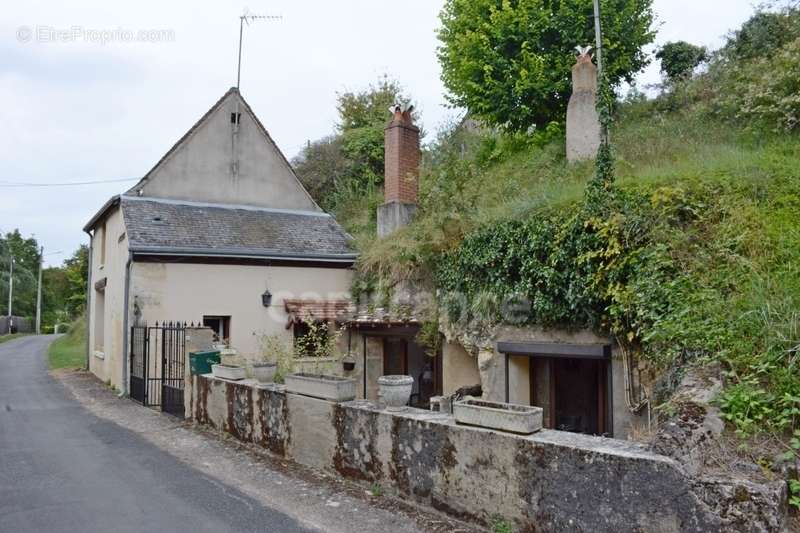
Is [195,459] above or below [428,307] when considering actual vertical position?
below

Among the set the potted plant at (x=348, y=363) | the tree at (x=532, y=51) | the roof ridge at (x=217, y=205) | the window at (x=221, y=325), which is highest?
the tree at (x=532, y=51)

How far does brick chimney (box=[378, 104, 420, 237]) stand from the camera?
13.9 m

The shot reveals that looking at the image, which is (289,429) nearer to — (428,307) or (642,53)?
(428,307)

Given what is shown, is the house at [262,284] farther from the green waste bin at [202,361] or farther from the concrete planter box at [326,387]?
the concrete planter box at [326,387]

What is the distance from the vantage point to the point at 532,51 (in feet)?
48.9

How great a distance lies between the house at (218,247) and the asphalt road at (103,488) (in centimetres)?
316

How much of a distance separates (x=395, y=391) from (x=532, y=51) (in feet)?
39.5

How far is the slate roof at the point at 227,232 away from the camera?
508 inches

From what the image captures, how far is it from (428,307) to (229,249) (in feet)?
16.3

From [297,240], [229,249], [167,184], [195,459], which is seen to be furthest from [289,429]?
[167,184]

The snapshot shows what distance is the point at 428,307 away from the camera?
38.6 ft

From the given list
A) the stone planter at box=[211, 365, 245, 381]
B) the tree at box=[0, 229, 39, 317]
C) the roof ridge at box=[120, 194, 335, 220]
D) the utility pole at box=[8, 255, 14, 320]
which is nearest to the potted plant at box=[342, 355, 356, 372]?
the stone planter at box=[211, 365, 245, 381]

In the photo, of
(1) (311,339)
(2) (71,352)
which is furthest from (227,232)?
(2) (71,352)

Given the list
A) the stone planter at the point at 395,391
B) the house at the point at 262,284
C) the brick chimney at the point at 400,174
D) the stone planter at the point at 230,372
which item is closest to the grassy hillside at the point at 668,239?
the brick chimney at the point at 400,174
